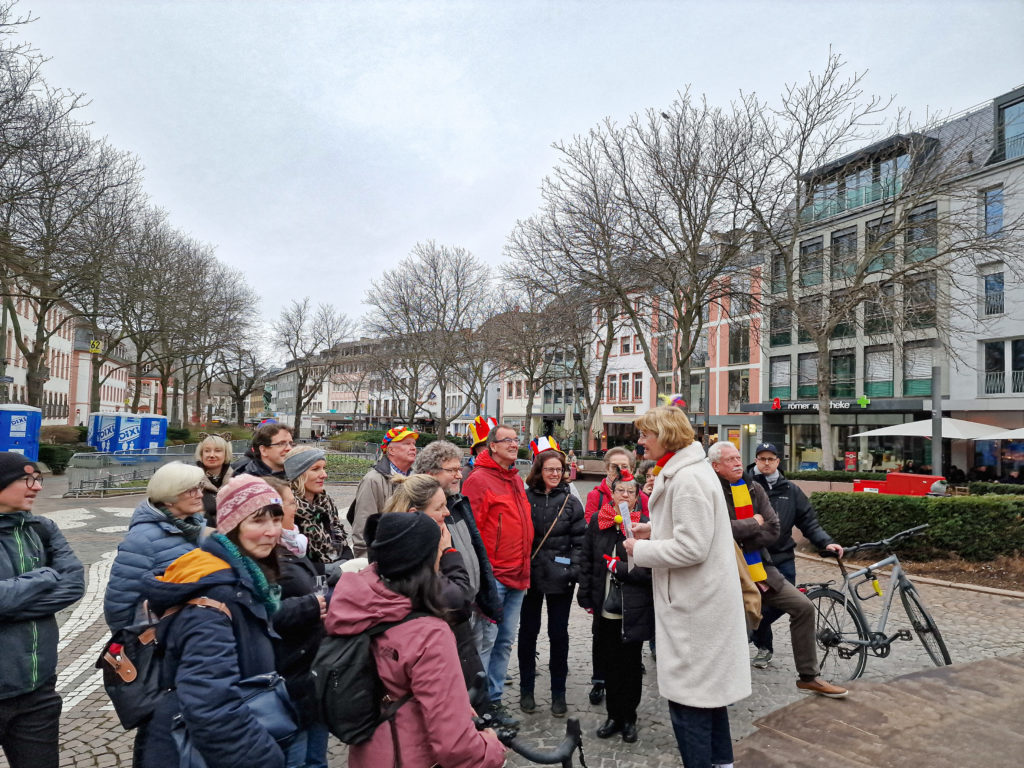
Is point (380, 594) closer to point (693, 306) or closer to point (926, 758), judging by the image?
point (926, 758)

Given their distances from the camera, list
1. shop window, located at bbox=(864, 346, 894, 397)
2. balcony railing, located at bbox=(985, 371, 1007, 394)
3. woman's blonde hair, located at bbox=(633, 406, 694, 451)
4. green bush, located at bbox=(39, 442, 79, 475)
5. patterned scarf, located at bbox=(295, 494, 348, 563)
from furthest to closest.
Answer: shop window, located at bbox=(864, 346, 894, 397) < green bush, located at bbox=(39, 442, 79, 475) < balcony railing, located at bbox=(985, 371, 1007, 394) < patterned scarf, located at bbox=(295, 494, 348, 563) < woman's blonde hair, located at bbox=(633, 406, 694, 451)

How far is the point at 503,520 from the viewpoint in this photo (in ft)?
15.2

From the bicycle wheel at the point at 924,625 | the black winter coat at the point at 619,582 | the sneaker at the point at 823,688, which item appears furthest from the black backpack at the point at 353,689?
the bicycle wheel at the point at 924,625

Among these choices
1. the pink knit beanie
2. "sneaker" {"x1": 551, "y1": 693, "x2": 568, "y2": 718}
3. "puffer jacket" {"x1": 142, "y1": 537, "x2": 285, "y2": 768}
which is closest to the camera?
"puffer jacket" {"x1": 142, "y1": 537, "x2": 285, "y2": 768}

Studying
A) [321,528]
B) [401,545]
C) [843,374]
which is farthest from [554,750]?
[843,374]

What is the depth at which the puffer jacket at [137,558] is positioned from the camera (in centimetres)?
296

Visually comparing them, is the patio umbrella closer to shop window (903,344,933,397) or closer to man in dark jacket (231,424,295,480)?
shop window (903,344,933,397)

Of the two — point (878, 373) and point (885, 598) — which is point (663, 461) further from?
point (878, 373)

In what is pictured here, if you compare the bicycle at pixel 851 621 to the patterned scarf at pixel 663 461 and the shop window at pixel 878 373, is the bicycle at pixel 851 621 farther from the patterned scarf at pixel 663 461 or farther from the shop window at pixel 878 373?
the shop window at pixel 878 373

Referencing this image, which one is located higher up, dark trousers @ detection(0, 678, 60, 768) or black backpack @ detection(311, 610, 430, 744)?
black backpack @ detection(311, 610, 430, 744)

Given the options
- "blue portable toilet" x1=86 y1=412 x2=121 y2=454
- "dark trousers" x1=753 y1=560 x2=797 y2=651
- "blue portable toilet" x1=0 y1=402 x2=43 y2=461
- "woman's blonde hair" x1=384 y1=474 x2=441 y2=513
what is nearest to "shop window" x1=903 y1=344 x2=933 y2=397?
"dark trousers" x1=753 y1=560 x2=797 y2=651

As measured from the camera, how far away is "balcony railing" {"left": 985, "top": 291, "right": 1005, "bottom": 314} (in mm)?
25448

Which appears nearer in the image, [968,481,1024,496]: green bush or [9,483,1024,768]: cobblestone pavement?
[9,483,1024,768]: cobblestone pavement

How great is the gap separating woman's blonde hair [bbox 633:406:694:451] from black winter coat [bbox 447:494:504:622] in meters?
1.28
